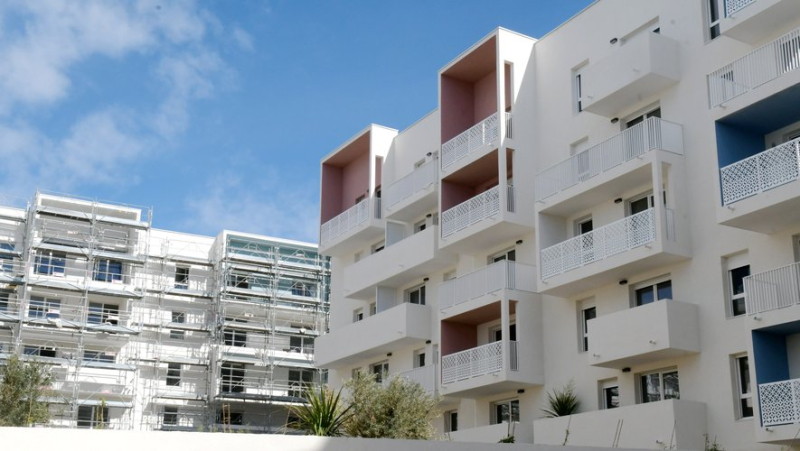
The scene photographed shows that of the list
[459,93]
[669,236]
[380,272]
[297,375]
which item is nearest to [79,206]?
[297,375]

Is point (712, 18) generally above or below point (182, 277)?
below

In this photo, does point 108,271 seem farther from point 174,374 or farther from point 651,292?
point 651,292

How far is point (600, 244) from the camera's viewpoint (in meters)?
27.0

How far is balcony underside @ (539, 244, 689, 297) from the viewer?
25.3 m

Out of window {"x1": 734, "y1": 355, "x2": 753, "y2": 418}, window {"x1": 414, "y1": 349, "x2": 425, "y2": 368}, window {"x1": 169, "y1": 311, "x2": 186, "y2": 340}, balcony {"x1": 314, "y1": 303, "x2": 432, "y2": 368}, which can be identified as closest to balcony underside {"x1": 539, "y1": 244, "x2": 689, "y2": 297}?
window {"x1": 734, "y1": 355, "x2": 753, "y2": 418}

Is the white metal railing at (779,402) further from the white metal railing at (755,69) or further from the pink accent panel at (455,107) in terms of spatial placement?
the pink accent panel at (455,107)

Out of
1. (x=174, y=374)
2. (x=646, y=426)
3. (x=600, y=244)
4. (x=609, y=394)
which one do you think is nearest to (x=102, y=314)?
(x=174, y=374)

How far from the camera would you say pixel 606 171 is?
1075 inches

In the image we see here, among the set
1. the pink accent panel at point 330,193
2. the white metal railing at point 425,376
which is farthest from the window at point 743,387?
the pink accent panel at point 330,193

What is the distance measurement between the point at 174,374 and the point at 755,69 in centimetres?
4361

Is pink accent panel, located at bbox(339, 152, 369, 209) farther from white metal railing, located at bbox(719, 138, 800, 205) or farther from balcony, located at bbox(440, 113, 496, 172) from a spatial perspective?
white metal railing, located at bbox(719, 138, 800, 205)

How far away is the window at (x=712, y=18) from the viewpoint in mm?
26406

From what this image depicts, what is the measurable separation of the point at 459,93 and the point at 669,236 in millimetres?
11577

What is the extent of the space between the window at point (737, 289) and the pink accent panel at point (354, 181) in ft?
62.9
